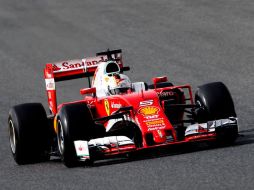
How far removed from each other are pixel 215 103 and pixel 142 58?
11.5 m

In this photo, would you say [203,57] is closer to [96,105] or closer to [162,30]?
[162,30]

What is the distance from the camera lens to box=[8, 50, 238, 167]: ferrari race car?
12.3m

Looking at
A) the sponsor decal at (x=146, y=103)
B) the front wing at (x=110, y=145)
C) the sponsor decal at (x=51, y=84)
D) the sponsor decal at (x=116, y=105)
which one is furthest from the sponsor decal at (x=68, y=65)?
the front wing at (x=110, y=145)

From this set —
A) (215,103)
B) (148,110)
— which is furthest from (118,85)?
(215,103)

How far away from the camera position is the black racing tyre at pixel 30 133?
1346 cm

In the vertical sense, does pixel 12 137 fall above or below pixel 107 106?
below

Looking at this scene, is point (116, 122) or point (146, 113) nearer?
point (146, 113)

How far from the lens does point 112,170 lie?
11.9 metres

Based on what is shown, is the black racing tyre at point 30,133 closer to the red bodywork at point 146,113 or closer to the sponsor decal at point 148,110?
the red bodywork at point 146,113

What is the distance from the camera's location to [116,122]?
13.2m

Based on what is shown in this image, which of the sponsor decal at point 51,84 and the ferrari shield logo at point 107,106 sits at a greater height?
the sponsor decal at point 51,84

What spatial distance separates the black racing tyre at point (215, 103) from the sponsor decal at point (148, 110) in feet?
2.73

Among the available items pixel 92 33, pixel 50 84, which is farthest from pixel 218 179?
pixel 92 33

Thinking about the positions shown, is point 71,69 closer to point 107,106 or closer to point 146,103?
point 107,106
